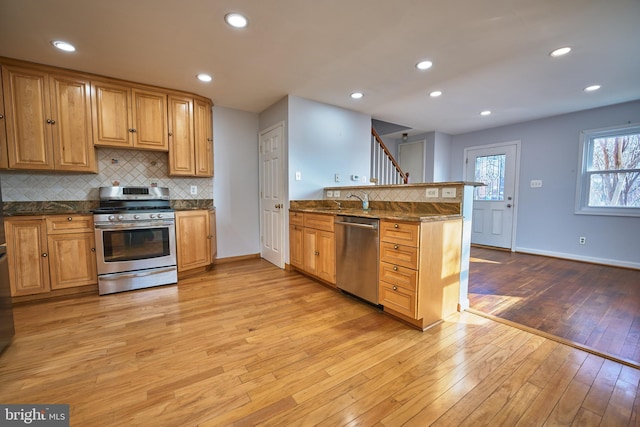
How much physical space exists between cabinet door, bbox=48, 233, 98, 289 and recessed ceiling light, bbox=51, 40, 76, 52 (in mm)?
1797

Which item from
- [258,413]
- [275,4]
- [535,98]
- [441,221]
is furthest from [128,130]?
[535,98]

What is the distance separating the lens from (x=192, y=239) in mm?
3451

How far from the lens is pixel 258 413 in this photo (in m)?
1.33

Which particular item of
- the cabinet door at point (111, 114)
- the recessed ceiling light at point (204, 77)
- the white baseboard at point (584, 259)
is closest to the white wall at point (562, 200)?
the white baseboard at point (584, 259)

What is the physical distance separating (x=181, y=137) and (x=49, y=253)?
73.8 inches

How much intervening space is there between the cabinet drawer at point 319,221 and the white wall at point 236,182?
146 cm

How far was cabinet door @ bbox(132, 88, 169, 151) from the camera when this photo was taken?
3191 mm

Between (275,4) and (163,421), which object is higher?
(275,4)

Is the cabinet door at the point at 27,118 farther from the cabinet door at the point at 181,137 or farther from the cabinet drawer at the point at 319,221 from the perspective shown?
the cabinet drawer at the point at 319,221

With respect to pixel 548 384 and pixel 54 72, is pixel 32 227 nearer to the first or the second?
pixel 54 72

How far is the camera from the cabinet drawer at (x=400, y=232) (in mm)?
2098

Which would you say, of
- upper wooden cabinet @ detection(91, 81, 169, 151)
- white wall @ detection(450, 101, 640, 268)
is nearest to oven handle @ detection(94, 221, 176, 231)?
upper wooden cabinet @ detection(91, 81, 169, 151)

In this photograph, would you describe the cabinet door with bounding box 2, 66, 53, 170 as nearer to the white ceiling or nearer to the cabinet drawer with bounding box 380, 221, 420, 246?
the white ceiling

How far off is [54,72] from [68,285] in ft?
7.37
